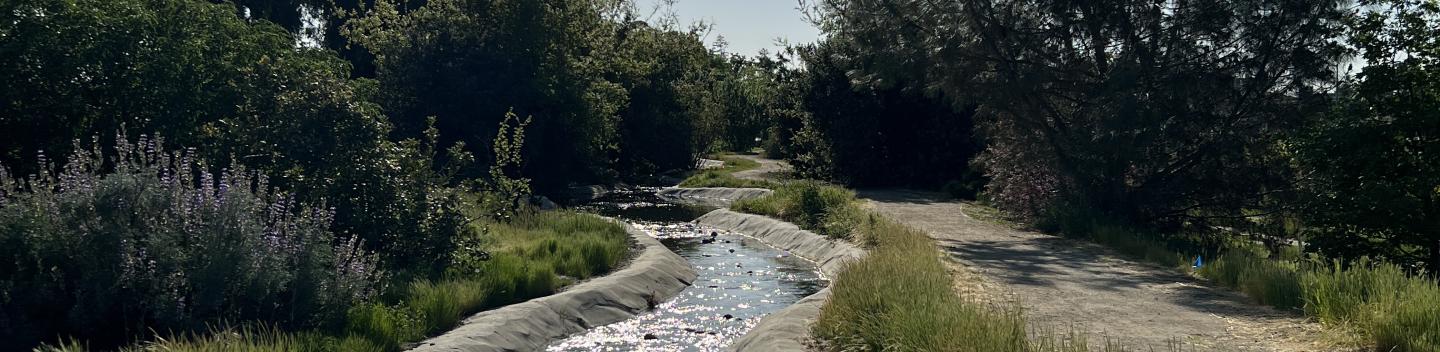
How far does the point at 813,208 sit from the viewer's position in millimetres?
24781

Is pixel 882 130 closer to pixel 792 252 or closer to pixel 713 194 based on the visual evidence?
pixel 713 194

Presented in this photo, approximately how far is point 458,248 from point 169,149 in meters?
4.00

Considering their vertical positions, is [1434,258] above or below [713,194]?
above

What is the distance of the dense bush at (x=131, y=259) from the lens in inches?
382

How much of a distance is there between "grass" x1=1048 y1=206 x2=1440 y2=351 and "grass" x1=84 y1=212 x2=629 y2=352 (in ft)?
28.8

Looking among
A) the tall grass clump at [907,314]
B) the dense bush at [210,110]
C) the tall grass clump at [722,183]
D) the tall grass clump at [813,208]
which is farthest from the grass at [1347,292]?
the tall grass clump at [722,183]

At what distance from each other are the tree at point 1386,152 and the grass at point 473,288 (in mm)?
10540

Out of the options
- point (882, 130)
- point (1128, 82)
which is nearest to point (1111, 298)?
point (1128, 82)

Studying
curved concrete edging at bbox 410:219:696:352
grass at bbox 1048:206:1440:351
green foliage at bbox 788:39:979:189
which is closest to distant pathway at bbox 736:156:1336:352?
grass at bbox 1048:206:1440:351

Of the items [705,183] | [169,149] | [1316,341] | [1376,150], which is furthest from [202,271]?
[705,183]

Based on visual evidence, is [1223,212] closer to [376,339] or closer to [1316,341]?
[1316,341]

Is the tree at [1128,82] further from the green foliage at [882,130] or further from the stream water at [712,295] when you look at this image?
the green foliage at [882,130]

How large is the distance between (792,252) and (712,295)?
5997 millimetres

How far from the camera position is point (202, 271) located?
33.0 ft
